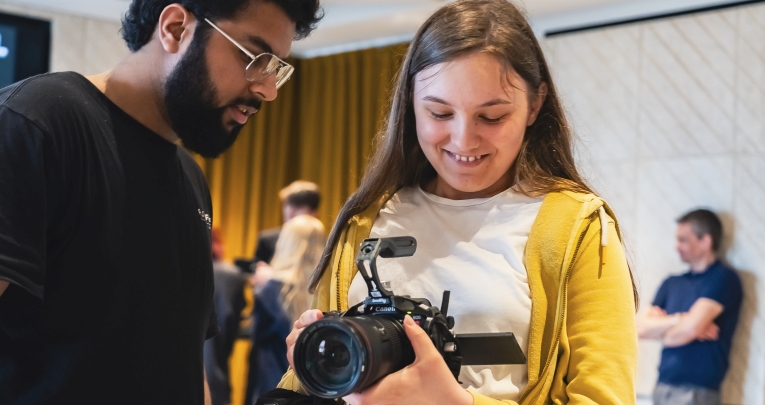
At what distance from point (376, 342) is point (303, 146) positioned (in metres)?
5.56

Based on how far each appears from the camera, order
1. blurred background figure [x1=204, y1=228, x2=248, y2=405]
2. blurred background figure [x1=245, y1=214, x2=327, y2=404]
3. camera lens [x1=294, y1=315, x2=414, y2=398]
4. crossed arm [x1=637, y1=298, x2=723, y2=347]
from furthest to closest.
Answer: blurred background figure [x1=204, y1=228, x2=248, y2=405], blurred background figure [x1=245, y1=214, x2=327, y2=404], crossed arm [x1=637, y1=298, x2=723, y2=347], camera lens [x1=294, y1=315, x2=414, y2=398]

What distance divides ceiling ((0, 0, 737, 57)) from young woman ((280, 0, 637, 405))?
128 inches

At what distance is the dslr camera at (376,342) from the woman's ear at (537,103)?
309mm

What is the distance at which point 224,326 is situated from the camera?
450 cm

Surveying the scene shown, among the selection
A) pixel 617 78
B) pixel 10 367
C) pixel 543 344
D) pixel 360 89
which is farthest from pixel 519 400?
pixel 360 89

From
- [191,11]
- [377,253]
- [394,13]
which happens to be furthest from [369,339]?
[394,13]

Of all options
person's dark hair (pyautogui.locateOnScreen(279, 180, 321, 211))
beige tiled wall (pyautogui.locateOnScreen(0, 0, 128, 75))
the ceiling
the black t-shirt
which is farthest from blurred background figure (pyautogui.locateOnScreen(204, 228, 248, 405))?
the black t-shirt

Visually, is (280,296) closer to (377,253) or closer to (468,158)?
(468,158)

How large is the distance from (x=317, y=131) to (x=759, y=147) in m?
3.20

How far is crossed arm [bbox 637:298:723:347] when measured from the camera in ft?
12.6

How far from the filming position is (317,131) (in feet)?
21.0

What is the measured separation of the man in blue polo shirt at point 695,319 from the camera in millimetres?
3850

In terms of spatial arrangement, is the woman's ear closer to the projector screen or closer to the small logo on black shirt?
the small logo on black shirt

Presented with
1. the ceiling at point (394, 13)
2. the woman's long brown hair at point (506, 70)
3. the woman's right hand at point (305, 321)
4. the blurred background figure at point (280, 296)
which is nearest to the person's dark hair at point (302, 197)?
the blurred background figure at point (280, 296)
